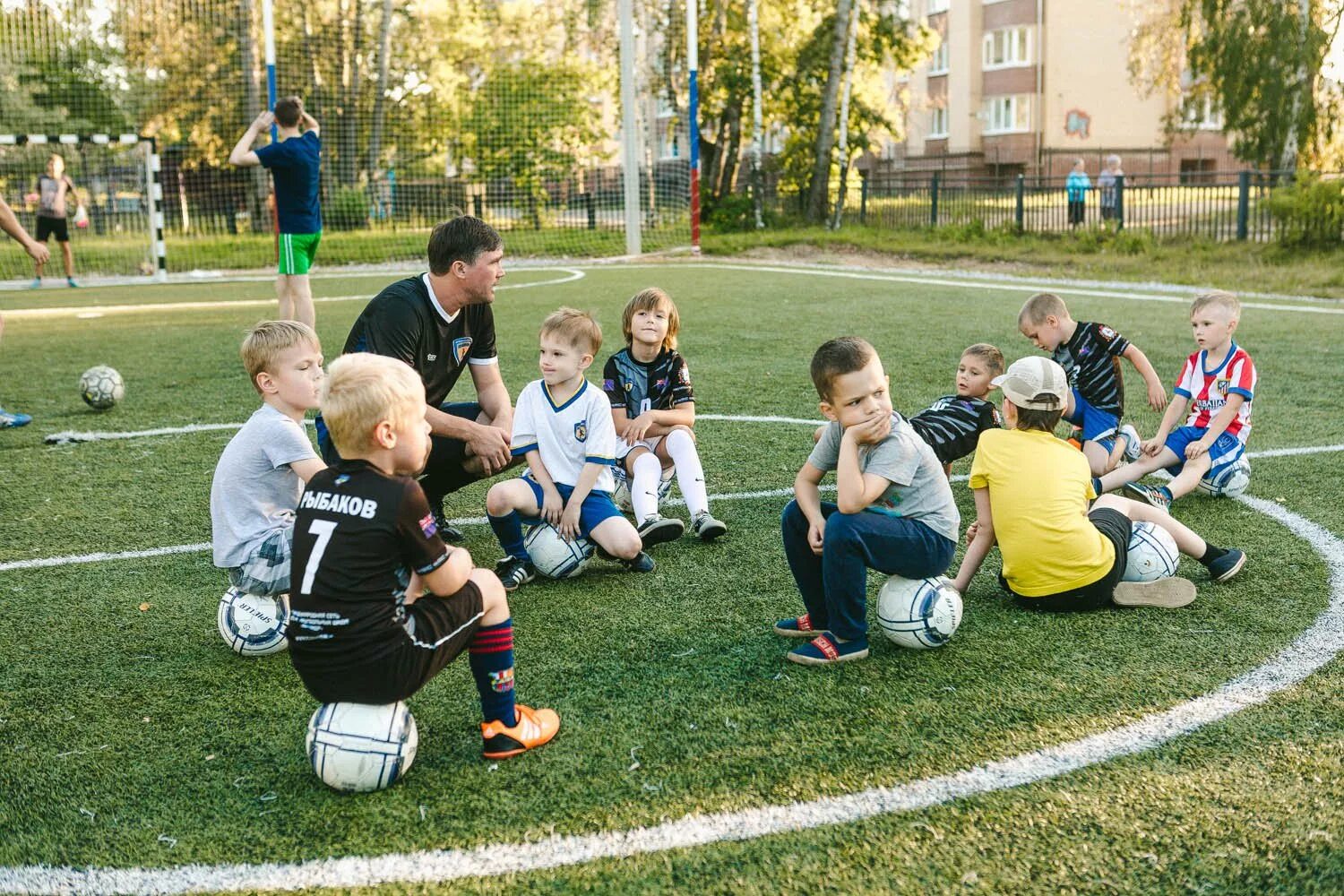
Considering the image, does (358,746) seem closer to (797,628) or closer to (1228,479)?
(797,628)

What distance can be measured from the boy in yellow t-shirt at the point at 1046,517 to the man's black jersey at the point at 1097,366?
2.21 meters

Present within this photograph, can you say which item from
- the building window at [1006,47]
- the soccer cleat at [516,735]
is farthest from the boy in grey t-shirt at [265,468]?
the building window at [1006,47]

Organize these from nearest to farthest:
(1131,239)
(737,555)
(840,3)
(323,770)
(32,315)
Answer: (323,770), (737,555), (32,315), (1131,239), (840,3)

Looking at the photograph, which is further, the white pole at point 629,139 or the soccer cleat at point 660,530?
the white pole at point 629,139

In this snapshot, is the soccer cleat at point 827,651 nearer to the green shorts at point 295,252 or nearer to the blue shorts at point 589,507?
the blue shorts at point 589,507

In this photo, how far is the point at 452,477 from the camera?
5.64m

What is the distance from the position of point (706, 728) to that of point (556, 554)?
163cm

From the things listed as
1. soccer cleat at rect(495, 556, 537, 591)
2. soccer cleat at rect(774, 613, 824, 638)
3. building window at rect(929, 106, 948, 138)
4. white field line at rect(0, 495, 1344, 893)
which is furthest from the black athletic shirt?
building window at rect(929, 106, 948, 138)

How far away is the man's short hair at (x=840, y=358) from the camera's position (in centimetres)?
381

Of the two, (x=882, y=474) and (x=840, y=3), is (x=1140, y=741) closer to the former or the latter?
(x=882, y=474)

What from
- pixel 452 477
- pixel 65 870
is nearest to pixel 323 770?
pixel 65 870

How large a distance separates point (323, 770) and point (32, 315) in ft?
49.1

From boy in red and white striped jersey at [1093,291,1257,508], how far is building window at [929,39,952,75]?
46.6 meters

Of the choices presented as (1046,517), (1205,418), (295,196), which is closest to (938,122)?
(295,196)
